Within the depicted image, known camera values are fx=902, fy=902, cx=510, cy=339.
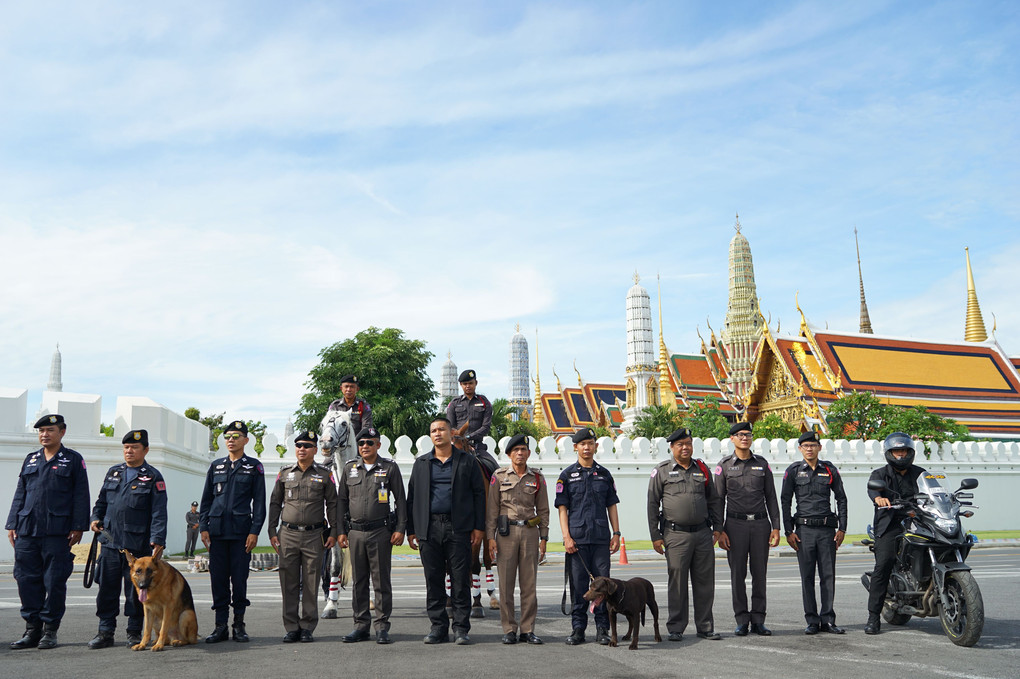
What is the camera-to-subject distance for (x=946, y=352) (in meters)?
49.7

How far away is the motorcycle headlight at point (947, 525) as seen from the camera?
8.09 m

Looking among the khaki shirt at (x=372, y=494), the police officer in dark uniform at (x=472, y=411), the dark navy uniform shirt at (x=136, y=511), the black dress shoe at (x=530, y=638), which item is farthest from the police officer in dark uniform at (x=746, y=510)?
the dark navy uniform shirt at (x=136, y=511)

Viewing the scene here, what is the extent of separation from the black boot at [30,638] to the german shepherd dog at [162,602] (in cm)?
89

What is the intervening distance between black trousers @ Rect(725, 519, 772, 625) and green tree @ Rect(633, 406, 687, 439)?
42751 mm

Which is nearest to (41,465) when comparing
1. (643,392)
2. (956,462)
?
(956,462)

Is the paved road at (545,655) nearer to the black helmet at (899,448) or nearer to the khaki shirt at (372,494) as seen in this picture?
the khaki shirt at (372,494)

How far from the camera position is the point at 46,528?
819cm

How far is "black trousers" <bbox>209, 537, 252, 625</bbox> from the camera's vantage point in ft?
27.7

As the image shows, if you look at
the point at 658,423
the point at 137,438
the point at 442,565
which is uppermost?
the point at 658,423

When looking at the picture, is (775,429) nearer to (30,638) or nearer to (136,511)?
(136,511)

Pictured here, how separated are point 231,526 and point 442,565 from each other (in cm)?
202

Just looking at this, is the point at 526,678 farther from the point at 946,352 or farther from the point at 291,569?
the point at 946,352

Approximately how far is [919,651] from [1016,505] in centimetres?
2620

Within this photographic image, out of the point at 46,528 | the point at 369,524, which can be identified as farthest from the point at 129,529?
the point at 369,524
